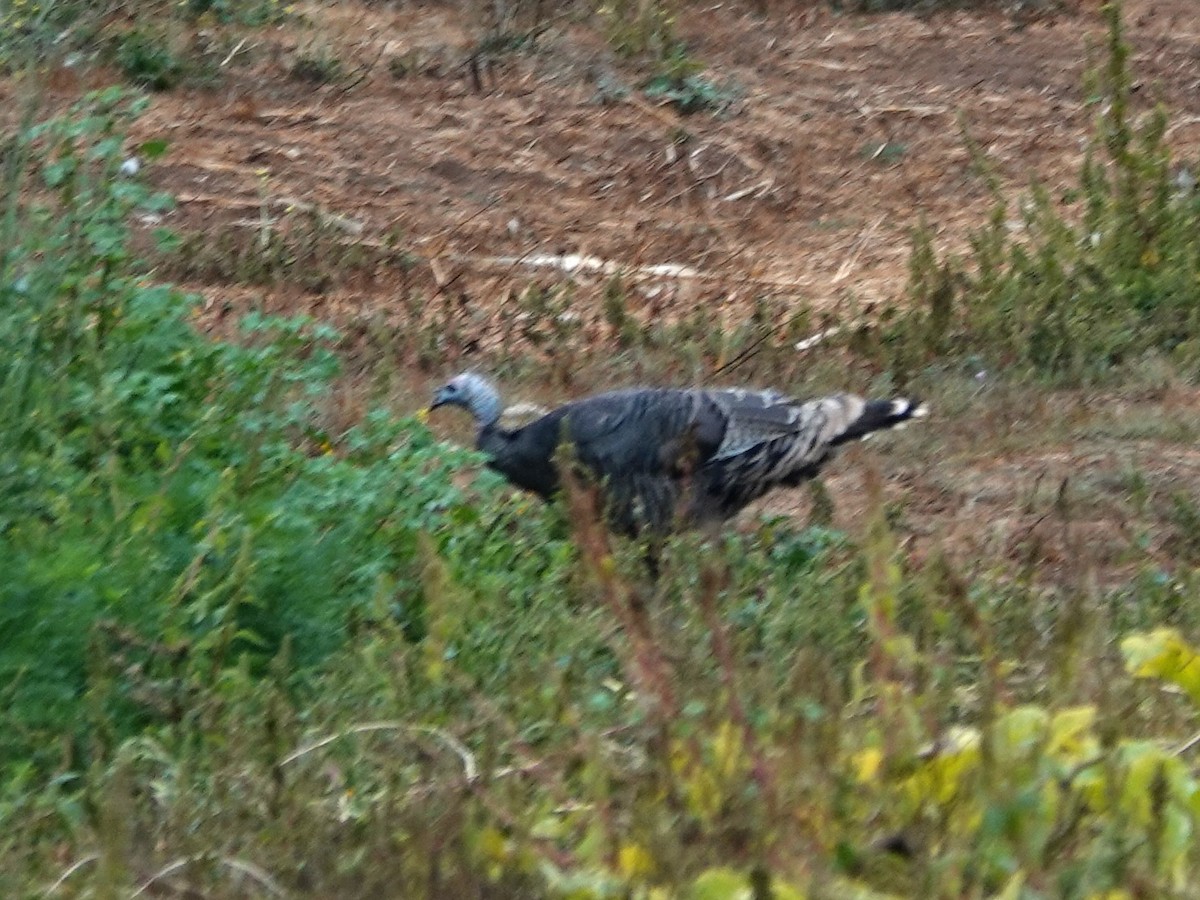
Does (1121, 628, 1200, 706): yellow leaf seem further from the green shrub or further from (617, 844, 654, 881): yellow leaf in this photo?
the green shrub

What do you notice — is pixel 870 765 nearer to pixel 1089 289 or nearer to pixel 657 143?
pixel 1089 289

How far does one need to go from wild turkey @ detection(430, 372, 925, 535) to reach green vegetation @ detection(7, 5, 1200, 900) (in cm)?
17

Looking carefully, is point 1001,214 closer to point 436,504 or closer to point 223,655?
point 436,504

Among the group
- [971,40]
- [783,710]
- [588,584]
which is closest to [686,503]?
[588,584]

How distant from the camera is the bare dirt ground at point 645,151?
31.4ft

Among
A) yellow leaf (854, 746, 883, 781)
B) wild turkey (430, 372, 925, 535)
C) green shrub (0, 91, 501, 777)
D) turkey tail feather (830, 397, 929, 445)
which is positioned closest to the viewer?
yellow leaf (854, 746, 883, 781)

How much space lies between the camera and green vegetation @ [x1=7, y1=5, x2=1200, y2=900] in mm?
2791

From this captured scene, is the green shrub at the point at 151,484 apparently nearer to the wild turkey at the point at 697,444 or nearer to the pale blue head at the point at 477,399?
the wild turkey at the point at 697,444

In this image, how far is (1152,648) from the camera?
116 inches

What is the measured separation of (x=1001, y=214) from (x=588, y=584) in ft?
12.3

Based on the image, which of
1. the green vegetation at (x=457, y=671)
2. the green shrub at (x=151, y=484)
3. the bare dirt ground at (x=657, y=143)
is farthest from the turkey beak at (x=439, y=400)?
the bare dirt ground at (x=657, y=143)

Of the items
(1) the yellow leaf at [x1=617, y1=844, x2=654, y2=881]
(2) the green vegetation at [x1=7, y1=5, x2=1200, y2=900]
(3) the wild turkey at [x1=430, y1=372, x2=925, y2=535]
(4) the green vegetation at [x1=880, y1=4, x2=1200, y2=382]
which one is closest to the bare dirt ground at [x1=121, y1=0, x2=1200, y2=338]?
(4) the green vegetation at [x1=880, y1=4, x2=1200, y2=382]

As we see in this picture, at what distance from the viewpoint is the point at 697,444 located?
6.62 metres

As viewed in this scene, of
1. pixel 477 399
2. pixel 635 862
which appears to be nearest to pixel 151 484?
pixel 477 399
